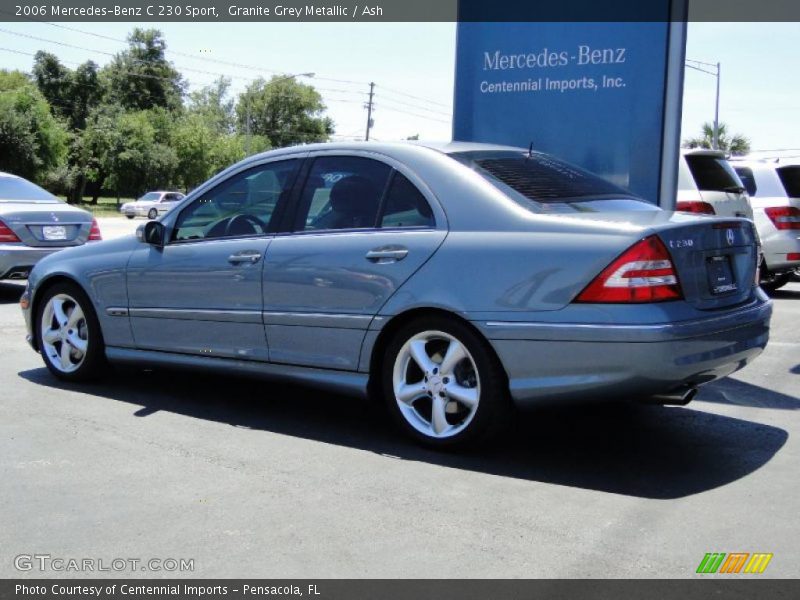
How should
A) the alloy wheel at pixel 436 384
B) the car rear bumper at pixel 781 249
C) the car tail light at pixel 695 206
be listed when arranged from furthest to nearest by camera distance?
the car rear bumper at pixel 781 249 → the car tail light at pixel 695 206 → the alloy wheel at pixel 436 384

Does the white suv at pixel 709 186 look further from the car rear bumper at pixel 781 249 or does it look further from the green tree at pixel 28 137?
the green tree at pixel 28 137

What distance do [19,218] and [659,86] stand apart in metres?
7.07

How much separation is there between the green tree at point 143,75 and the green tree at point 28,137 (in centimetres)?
2750

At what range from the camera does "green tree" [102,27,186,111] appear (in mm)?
77688

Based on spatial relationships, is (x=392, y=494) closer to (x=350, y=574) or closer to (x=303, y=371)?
(x=350, y=574)

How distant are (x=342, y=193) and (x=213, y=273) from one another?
3.07 ft

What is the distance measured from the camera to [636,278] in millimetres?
4070

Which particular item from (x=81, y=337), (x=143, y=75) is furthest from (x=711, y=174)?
(x=143, y=75)

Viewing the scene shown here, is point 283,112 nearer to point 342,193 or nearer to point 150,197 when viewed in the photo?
point 150,197

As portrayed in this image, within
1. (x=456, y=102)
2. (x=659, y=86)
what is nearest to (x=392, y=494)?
(x=659, y=86)

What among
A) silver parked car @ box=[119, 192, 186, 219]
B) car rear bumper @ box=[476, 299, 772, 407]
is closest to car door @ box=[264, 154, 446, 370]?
car rear bumper @ box=[476, 299, 772, 407]

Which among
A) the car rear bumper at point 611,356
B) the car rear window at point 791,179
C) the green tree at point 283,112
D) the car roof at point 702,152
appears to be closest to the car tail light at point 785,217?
the car rear window at point 791,179

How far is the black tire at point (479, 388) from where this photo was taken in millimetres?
4367

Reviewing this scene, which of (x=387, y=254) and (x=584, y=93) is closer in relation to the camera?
(x=387, y=254)
